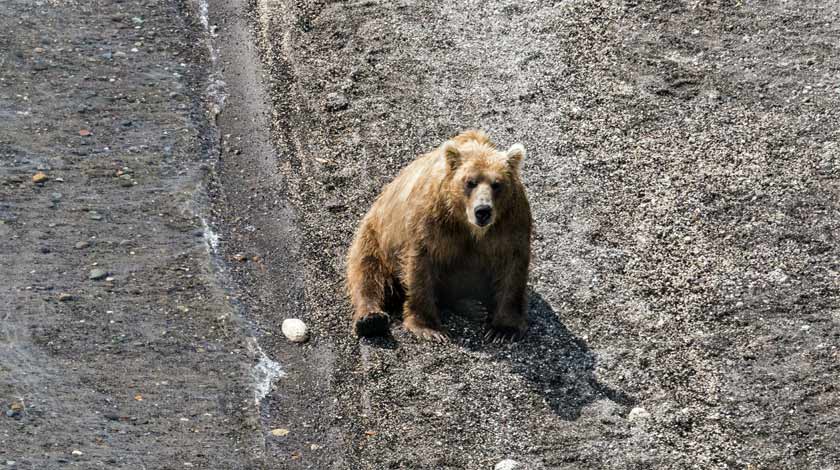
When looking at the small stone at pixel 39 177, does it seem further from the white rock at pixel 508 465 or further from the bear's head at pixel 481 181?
the white rock at pixel 508 465

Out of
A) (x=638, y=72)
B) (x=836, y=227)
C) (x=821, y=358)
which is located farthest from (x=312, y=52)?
(x=821, y=358)

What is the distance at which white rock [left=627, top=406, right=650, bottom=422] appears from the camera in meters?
7.53

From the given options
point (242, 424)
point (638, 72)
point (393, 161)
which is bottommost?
point (242, 424)

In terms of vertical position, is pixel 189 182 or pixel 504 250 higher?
pixel 504 250

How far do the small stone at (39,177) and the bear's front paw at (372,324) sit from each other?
3.07 meters

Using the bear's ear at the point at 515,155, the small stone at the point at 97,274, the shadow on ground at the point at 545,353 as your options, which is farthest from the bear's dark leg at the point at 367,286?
the small stone at the point at 97,274

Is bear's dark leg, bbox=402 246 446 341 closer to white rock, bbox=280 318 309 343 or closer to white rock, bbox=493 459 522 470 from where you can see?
white rock, bbox=280 318 309 343

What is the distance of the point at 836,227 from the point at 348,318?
143 inches

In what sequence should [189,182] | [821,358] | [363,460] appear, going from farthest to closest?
[189,182] < [821,358] < [363,460]

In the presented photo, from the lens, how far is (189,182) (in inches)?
400

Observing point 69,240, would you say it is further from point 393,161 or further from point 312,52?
point 312,52

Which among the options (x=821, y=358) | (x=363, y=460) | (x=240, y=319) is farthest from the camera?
(x=240, y=319)

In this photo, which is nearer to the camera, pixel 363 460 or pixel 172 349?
pixel 363 460

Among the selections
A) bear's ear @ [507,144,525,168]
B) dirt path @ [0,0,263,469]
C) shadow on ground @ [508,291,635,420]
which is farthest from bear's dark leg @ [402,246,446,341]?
dirt path @ [0,0,263,469]
